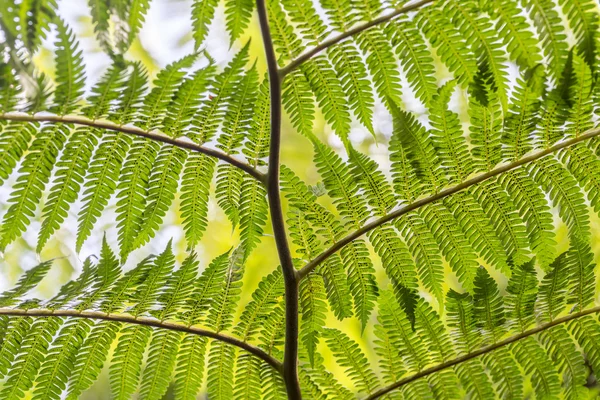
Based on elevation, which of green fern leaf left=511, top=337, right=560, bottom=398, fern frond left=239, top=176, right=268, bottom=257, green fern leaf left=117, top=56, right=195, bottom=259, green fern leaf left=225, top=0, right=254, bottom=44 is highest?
green fern leaf left=225, top=0, right=254, bottom=44

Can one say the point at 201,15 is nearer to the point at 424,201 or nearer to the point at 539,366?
the point at 424,201

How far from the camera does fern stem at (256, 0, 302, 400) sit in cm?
103

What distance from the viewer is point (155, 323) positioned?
1189 mm

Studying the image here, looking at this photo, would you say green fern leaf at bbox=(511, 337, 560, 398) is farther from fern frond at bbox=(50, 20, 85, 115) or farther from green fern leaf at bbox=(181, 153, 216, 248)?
fern frond at bbox=(50, 20, 85, 115)

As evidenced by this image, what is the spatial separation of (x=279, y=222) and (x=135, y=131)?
1.15ft

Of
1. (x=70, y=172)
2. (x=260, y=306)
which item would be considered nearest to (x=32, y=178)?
(x=70, y=172)

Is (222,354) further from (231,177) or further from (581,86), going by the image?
(581,86)

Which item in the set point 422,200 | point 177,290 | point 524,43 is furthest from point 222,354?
point 524,43

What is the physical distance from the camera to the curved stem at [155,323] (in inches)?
45.7

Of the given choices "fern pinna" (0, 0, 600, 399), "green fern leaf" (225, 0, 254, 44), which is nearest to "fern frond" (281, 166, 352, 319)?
"fern pinna" (0, 0, 600, 399)

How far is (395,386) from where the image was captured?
1.26 m

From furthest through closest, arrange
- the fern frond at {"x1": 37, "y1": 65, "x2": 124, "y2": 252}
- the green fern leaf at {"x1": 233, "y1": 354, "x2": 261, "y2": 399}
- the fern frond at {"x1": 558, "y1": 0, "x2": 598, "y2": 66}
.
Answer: the green fern leaf at {"x1": 233, "y1": 354, "x2": 261, "y2": 399}, the fern frond at {"x1": 37, "y1": 65, "x2": 124, "y2": 252}, the fern frond at {"x1": 558, "y1": 0, "x2": 598, "y2": 66}

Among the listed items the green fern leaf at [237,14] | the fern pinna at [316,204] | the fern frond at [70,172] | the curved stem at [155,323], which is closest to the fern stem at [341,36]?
the fern pinna at [316,204]

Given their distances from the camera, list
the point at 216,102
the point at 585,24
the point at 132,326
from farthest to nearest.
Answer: the point at 132,326 → the point at 216,102 → the point at 585,24
